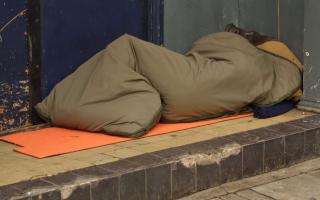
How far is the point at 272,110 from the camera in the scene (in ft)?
18.1

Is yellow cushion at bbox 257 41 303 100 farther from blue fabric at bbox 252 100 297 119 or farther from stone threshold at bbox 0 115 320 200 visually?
stone threshold at bbox 0 115 320 200

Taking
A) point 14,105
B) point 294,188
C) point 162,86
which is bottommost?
point 294,188

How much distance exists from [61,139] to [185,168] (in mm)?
1013

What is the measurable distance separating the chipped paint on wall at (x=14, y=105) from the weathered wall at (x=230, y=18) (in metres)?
1.44

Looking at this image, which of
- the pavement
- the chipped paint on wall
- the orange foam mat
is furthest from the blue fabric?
the chipped paint on wall

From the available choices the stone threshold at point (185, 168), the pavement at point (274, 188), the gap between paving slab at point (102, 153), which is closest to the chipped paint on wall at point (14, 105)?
the gap between paving slab at point (102, 153)

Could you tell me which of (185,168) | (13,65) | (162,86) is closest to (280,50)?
(162,86)

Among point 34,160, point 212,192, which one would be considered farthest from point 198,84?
point 34,160

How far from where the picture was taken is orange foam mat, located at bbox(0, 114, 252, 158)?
4500 millimetres

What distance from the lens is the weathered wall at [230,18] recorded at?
5961 mm

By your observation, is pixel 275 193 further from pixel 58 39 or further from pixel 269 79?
pixel 58 39

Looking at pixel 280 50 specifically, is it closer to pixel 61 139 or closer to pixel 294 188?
pixel 294 188

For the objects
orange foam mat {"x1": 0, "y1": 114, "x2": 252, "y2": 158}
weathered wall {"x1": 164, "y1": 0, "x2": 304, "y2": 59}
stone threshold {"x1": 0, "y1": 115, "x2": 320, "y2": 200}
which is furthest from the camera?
weathered wall {"x1": 164, "y1": 0, "x2": 304, "y2": 59}

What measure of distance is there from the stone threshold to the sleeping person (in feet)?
1.46
